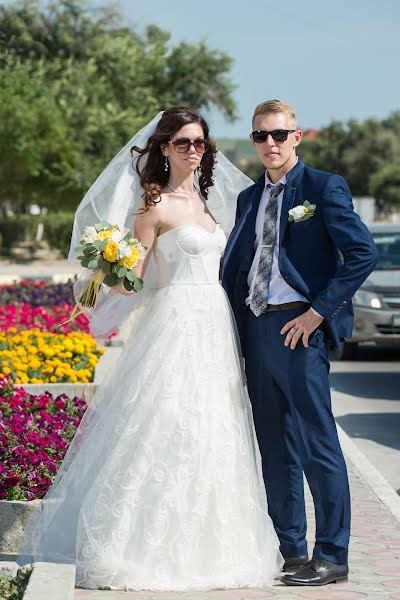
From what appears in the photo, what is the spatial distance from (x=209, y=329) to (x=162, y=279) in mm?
342

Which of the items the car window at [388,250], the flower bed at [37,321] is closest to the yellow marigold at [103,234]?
the flower bed at [37,321]

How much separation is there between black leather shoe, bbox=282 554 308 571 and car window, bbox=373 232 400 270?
11.5 meters

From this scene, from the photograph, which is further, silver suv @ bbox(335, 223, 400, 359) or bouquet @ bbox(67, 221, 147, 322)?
silver suv @ bbox(335, 223, 400, 359)

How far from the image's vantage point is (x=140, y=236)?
6.08m

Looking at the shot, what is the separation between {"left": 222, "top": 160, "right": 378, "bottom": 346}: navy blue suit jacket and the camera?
5.68 metres

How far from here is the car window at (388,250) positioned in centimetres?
1738

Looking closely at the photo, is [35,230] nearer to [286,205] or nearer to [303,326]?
[286,205]

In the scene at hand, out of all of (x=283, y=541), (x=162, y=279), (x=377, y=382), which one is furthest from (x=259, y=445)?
(x=377, y=382)

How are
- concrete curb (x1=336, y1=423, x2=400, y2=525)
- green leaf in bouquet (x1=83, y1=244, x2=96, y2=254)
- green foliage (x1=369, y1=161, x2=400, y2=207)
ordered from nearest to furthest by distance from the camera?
green leaf in bouquet (x1=83, y1=244, x2=96, y2=254), concrete curb (x1=336, y1=423, x2=400, y2=525), green foliage (x1=369, y1=161, x2=400, y2=207)

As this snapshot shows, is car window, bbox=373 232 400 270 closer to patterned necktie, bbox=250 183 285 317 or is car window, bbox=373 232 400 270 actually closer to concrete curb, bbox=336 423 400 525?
concrete curb, bbox=336 423 400 525

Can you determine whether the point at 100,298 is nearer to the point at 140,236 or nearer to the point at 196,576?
the point at 140,236

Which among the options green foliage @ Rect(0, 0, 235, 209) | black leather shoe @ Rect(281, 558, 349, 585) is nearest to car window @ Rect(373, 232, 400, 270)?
black leather shoe @ Rect(281, 558, 349, 585)

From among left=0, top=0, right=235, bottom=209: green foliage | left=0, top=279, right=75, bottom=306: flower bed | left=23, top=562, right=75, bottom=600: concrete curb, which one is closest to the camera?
left=23, top=562, right=75, bottom=600: concrete curb

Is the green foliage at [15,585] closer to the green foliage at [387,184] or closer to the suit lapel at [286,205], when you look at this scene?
the suit lapel at [286,205]
